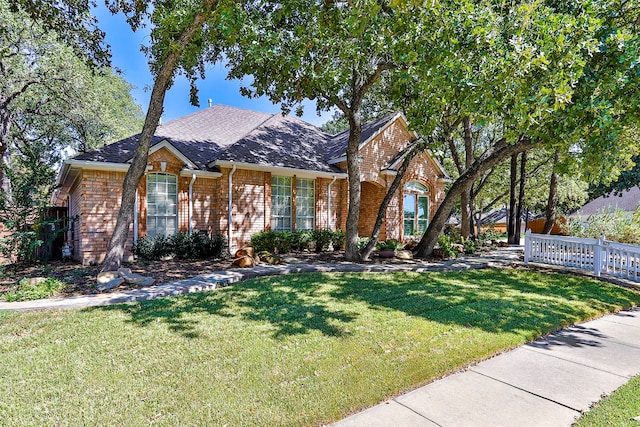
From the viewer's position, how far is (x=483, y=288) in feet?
24.8

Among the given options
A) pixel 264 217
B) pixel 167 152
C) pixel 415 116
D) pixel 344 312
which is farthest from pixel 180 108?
pixel 344 312

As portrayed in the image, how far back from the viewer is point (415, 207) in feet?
54.7

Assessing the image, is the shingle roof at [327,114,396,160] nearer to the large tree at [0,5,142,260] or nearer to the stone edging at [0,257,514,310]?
the stone edging at [0,257,514,310]

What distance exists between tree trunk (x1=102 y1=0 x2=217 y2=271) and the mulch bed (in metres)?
0.83

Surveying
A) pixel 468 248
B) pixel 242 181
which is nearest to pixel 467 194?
pixel 468 248

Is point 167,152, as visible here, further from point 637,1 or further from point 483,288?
point 637,1

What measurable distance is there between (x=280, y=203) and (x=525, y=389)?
35.9 ft

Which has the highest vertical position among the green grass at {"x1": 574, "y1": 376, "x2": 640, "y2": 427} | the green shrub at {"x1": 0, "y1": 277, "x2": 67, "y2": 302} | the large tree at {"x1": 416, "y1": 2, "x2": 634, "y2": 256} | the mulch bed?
the large tree at {"x1": 416, "y1": 2, "x2": 634, "y2": 256}

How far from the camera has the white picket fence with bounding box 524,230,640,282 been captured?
345 inches

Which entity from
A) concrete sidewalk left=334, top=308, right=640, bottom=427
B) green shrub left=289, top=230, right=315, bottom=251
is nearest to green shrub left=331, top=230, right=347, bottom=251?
green shrub left=289, top=230, right=315, bottom=251

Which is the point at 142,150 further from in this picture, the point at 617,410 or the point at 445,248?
the point at 445,248

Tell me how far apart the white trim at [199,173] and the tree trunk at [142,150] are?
3.38m

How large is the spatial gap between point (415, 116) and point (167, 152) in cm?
799

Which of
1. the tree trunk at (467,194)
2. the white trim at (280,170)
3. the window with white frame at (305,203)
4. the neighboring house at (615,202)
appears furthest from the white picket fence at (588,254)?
the neighboring house at (615,202)
